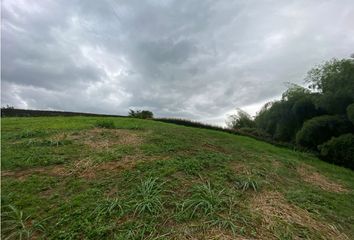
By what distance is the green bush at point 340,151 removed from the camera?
7445 millimetres

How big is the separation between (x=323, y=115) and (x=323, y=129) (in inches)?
40.2

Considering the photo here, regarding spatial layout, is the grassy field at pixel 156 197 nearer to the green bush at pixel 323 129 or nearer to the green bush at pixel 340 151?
the green bush at pixel 340 151

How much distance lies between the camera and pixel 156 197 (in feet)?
8.17

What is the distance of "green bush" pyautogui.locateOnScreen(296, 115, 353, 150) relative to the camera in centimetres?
912

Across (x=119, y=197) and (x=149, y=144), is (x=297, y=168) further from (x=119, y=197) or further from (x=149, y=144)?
(x=119, y=197)

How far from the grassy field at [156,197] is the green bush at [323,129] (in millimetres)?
Result: 5521

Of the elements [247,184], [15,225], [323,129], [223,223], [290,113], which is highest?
[290,113]

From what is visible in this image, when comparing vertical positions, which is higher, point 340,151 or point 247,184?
point 340,151

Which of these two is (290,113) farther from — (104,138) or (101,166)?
(101,166)

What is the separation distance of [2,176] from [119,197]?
1468 mm

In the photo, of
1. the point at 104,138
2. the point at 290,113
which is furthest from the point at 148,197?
the point at 290,113

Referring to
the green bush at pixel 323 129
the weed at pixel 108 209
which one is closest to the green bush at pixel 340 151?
the green bush at pixel 323 129

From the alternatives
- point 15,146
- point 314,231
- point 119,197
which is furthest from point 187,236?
point 15,146

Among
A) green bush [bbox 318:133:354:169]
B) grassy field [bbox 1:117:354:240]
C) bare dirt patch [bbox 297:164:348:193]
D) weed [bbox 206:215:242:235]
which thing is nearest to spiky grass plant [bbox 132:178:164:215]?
grassy field [bbox 1:117:354:240]
